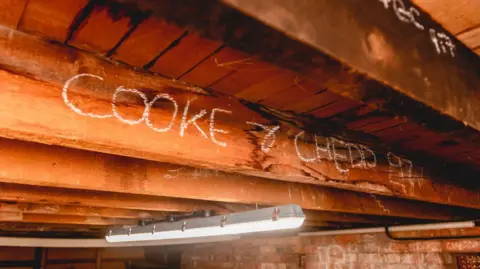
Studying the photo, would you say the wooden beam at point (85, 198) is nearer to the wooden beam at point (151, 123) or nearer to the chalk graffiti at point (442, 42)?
the wooden beam at point (151, 123)

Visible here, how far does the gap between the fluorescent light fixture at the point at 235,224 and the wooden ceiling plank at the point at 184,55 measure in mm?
1077

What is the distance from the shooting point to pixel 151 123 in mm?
1146

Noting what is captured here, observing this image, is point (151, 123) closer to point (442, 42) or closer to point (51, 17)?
point (51, 17)

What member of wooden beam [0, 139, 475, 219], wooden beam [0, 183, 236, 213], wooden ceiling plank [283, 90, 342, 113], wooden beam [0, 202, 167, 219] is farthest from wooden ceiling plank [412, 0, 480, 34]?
wooden beam [0, 202, 167, 219]

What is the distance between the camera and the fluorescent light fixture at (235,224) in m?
1.94

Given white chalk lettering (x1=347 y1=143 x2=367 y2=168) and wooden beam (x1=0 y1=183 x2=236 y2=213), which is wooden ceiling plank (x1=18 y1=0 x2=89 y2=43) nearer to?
white chalk lettering (x1=347 y1=143 x2=367 y2=168)

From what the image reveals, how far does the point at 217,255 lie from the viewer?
6906 mm

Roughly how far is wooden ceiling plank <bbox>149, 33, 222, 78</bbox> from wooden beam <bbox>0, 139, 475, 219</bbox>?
0.68 m

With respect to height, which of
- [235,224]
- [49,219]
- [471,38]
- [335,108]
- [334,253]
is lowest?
[334,253]

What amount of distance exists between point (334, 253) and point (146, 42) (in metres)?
4.70

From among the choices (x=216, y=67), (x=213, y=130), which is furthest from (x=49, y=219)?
(x=216, y=67)

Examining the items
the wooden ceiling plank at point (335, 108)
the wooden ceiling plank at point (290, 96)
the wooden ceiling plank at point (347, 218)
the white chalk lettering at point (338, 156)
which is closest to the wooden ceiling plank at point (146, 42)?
the wooden ceiling plank at point (290, 96)

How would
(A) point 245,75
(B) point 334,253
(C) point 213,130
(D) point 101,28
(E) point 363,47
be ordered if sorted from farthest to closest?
(B) point 334,253 → (C) point 213,130 → (A) point 245,75 → (D) point 101,28 → (E) point 363,47

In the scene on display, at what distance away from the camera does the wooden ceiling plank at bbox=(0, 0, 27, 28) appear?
2.79 ft
